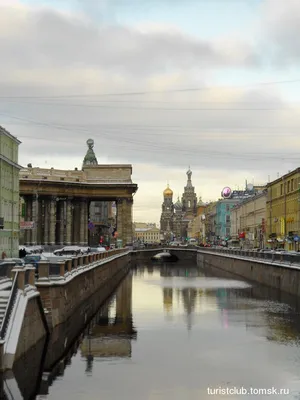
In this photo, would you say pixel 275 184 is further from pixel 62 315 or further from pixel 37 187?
pixel 62 315

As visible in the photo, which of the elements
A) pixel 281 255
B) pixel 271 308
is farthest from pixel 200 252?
pixel 271 308

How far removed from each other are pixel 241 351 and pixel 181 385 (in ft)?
23.4

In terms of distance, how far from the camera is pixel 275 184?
124m

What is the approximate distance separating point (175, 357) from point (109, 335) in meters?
7.10

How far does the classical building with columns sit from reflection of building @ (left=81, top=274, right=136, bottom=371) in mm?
87974

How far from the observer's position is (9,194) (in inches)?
3132

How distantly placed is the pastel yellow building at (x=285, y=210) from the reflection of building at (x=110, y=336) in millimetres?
52667

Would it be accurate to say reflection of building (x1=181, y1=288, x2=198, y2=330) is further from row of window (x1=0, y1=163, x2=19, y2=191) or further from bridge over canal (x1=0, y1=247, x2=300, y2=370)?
row of window (x1=0, y1=163, x2=19, y2=191)

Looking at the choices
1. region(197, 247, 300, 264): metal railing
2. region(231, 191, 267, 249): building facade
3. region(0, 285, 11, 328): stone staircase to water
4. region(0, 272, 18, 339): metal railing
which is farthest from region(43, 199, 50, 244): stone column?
region(0, 272, 18, 339): metal railing

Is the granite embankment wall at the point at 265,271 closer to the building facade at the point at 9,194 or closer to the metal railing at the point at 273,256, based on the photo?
the metal railing at the point at 273,256

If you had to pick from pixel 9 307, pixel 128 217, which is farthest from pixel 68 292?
pixel 128 217

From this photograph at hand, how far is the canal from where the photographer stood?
24.6 m

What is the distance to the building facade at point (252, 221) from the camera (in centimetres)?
13951

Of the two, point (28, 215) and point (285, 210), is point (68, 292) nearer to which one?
point (285, 210)
